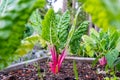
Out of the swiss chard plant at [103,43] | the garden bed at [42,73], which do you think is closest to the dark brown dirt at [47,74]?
the garden bed at [42,73]

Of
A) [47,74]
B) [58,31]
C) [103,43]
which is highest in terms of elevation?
[58,31]

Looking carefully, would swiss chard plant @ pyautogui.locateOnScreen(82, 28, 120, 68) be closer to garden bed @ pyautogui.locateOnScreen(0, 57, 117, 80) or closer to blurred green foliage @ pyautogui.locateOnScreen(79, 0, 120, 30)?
garden bed @ pyautogui.locateOnScreen(0, 57, 117, 80)

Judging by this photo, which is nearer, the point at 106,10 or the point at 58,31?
the point at 106,10

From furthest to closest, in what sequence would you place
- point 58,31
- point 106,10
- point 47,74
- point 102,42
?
point 102,42, point 58,31, point 47,74, point 106,10

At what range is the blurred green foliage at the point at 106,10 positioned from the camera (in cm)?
14

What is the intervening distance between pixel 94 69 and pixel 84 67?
99 mm

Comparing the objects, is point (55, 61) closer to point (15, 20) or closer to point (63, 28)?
point (63, 28)

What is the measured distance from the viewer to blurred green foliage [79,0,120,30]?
0.14 metres

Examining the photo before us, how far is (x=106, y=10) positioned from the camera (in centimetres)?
14

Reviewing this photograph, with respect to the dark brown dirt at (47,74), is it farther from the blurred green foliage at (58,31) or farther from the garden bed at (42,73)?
the blurred green foliage at (58,31)

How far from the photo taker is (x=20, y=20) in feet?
0.69

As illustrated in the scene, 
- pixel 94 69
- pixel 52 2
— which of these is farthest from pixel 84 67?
pixel 52 2

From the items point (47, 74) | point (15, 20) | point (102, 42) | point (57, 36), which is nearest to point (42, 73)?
point (47, 74)

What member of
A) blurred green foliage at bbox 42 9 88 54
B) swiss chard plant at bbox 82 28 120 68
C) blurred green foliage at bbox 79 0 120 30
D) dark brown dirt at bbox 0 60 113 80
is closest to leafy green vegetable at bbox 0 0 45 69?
blurred green foliage at bbox 79 0 120 30
